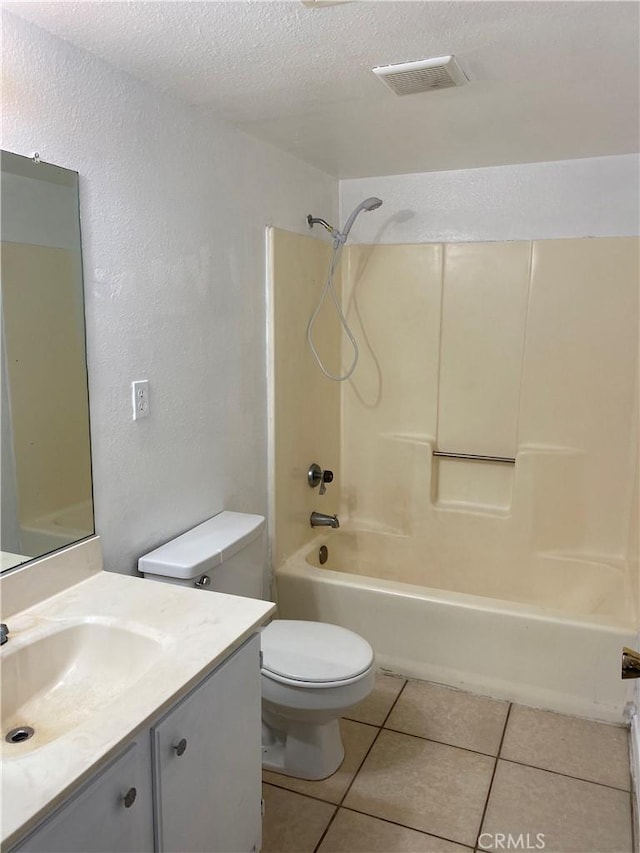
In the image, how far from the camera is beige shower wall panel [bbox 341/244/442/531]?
125 inches

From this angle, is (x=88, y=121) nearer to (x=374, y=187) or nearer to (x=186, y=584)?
(x=186, y=584)

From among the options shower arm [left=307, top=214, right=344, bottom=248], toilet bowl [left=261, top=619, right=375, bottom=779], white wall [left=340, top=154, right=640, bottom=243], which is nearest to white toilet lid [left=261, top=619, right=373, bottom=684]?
toilet bowl [left=261, top=619, right=375, bottom=779]

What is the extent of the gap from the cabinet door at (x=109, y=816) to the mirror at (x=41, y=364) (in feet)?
2.02

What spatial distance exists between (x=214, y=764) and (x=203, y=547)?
735 millimetres

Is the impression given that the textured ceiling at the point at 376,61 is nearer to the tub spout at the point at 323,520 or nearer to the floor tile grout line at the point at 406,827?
the tub spout at the point at 323,520

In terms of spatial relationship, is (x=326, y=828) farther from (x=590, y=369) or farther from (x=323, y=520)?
(x=590, y=369)

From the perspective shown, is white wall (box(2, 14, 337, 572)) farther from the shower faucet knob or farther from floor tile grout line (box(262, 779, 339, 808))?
floor tile grout line (box(262, 779, 339, 808))

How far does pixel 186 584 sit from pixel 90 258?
37.6 inches

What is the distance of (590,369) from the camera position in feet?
9.56

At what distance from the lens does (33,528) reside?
163 cm

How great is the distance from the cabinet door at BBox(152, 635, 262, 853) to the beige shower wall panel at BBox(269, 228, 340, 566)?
1.22 m

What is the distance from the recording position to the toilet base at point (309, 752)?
2.13 metres

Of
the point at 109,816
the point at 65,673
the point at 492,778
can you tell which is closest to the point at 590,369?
the point at 492,778

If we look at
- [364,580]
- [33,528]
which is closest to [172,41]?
[33,528]
